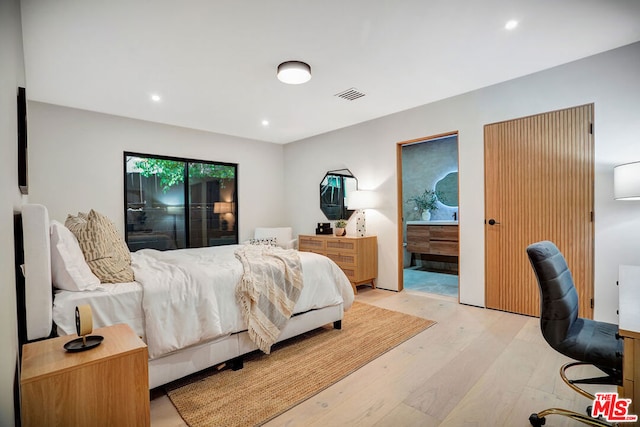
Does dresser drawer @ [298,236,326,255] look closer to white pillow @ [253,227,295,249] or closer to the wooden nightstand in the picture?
white pillow @ [253,227,295,249]

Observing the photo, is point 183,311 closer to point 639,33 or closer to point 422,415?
point 422,415

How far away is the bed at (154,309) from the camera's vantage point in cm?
154

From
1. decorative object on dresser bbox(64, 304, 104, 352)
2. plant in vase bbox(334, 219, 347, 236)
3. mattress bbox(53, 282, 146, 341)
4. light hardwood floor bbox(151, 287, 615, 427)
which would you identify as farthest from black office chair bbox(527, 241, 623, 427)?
plant in vase bbox(334, 219, 347, 236)

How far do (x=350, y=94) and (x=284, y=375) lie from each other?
10.0 feet

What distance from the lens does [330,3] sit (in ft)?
6.78

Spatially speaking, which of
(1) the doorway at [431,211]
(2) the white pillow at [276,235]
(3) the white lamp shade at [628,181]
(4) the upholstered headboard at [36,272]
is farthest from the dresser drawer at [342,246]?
(4) the upholstered headboard at [36,272]

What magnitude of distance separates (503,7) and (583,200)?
2.00 metres

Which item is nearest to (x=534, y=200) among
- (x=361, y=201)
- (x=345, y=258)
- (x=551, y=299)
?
(x=551, y=299)

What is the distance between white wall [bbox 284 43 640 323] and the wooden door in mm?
82

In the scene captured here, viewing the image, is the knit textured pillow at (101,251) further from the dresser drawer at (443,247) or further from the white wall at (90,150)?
the dresser drawer at (443,247)

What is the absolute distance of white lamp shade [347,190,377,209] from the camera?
15.1 feet

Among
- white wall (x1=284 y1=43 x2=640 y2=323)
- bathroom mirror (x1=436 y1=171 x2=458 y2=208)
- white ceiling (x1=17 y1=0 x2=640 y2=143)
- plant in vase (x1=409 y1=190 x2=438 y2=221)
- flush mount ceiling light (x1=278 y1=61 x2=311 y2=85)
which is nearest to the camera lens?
white ceiling (x1=17 y1=0 x2=640 y2=143)

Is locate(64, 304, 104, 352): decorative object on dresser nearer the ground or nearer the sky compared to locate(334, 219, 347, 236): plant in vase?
nearer the ground

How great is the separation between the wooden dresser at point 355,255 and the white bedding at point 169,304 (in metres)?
2.24
